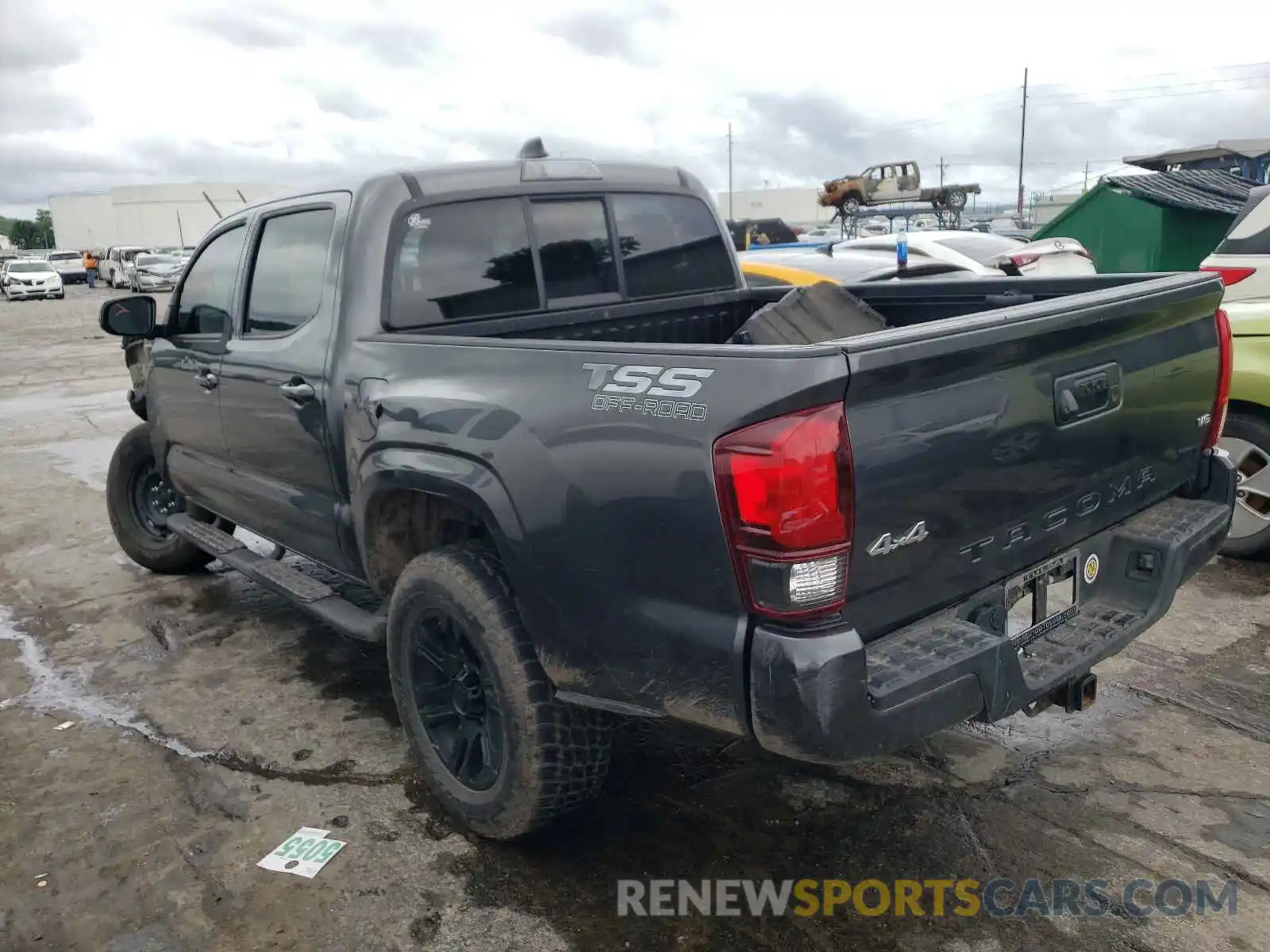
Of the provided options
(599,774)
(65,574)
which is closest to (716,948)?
(599,774)

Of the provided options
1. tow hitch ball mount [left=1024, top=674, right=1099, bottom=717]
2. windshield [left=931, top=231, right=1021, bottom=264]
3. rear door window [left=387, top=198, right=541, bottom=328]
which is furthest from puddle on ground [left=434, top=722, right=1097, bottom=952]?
Result: windshield [left=931, top=231, right=1021, bottom=264]

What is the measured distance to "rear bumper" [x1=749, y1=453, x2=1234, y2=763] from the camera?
2.21m

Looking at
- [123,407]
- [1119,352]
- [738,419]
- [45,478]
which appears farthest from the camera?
[123,407]

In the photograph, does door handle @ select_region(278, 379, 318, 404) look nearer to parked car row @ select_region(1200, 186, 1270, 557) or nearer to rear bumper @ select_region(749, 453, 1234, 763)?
rear bumper @ select_region(749, 453, 1234, 763)

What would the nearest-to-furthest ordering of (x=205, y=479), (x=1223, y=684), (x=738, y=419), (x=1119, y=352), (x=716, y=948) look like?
(x=738, y=419) < (x=716, y=948) < (x=1119, y=352) < (x=1223, y=684) < (x=205, y=479)

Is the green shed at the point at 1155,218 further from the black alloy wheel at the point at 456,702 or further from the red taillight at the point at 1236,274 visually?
the black alloy wheel at the point at 456,702

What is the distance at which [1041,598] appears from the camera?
9.32 feet

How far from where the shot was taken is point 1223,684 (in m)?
4.03

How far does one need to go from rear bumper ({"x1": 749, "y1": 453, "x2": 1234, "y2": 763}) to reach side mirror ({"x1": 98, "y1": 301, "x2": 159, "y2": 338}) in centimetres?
371

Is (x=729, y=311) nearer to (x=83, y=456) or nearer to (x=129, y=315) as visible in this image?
(x=129, y=315)

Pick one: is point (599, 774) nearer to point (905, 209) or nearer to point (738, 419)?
point (738, 419)

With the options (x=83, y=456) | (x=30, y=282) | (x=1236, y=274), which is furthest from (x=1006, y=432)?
(x=30, y=282)

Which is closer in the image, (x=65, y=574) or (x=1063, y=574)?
(x=1063, y=574)

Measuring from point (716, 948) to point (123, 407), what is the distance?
1159cm
